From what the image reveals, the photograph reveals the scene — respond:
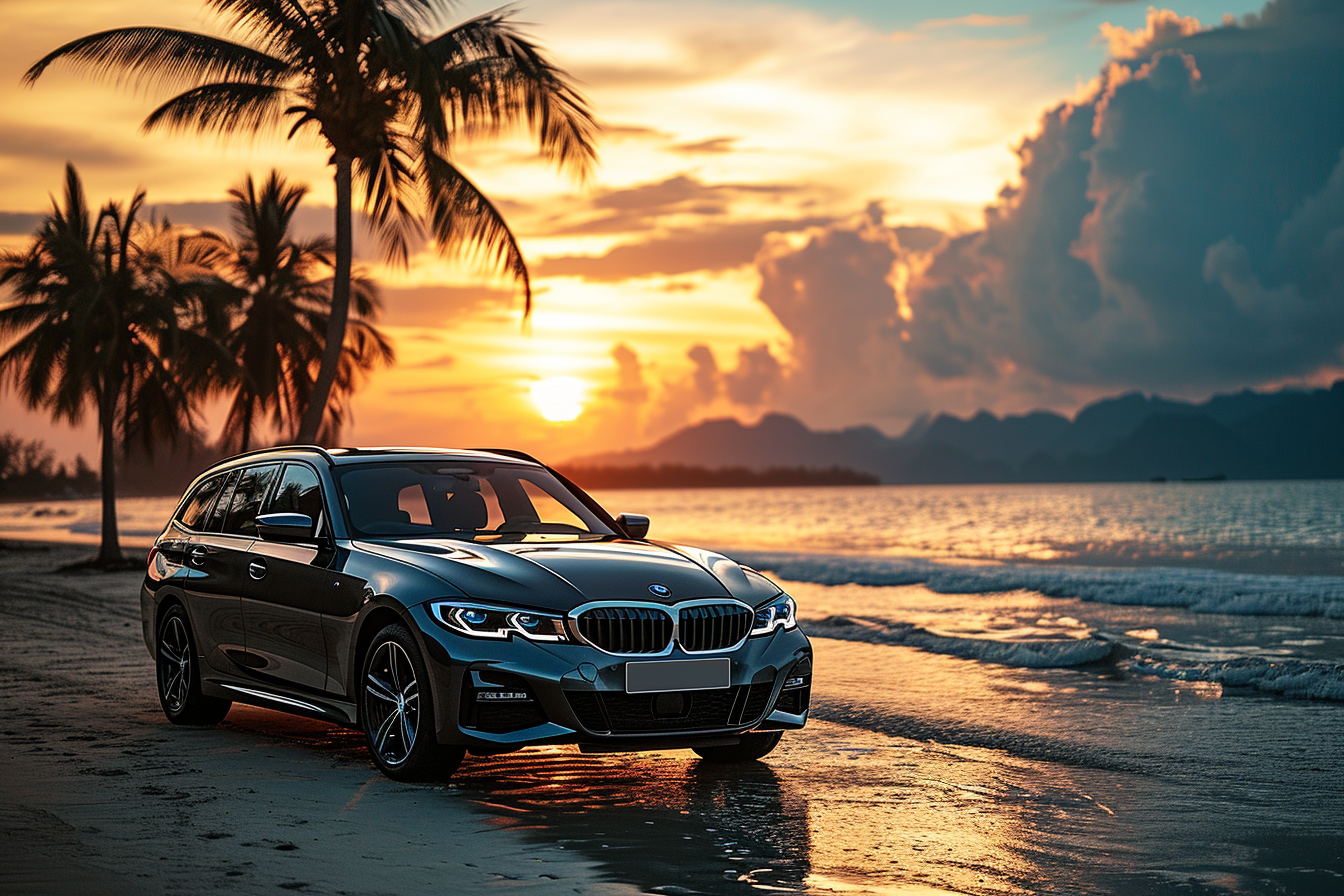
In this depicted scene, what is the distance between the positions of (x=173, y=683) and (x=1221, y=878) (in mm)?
6847

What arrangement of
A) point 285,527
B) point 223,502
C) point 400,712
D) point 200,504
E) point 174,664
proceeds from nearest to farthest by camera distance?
point 400,712 → point 285,527 → point 223,502 → point 174,664 → point 200,504

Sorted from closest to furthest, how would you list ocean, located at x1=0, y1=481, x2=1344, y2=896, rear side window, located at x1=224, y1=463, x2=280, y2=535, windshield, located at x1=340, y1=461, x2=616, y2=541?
ocean, located at x1=0, y1=481, x2=1344, y2=896 → windshield, located at x1=340, y1=461, x2=616, y2=541 → rear side window, located at x1=224, y1=463, x2=280, y2=535

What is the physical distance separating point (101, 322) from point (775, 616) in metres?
26.7

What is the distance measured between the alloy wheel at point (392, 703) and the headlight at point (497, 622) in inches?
14.5

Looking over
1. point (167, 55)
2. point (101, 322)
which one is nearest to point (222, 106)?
point (167, 55)

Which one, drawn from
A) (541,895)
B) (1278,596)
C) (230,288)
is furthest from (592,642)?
(230,288)

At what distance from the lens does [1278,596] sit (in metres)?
20.9

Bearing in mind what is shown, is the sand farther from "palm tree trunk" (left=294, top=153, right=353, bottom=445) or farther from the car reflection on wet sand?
"palm tree trunk" (left=294, top=153, right=353, bottom=445)

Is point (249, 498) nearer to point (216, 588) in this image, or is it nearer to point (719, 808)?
point (216, 588)

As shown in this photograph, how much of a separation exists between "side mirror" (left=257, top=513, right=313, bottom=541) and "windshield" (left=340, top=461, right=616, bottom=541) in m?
0.31

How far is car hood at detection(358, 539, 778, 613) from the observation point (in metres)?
6.61

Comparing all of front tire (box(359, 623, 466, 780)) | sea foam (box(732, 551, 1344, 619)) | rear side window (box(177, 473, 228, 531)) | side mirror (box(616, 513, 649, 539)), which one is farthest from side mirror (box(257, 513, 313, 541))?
sea foam (box(732, 551, 1344, 619))

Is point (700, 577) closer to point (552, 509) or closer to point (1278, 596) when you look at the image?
point (552, 509)

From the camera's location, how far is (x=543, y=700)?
6.42 metres
